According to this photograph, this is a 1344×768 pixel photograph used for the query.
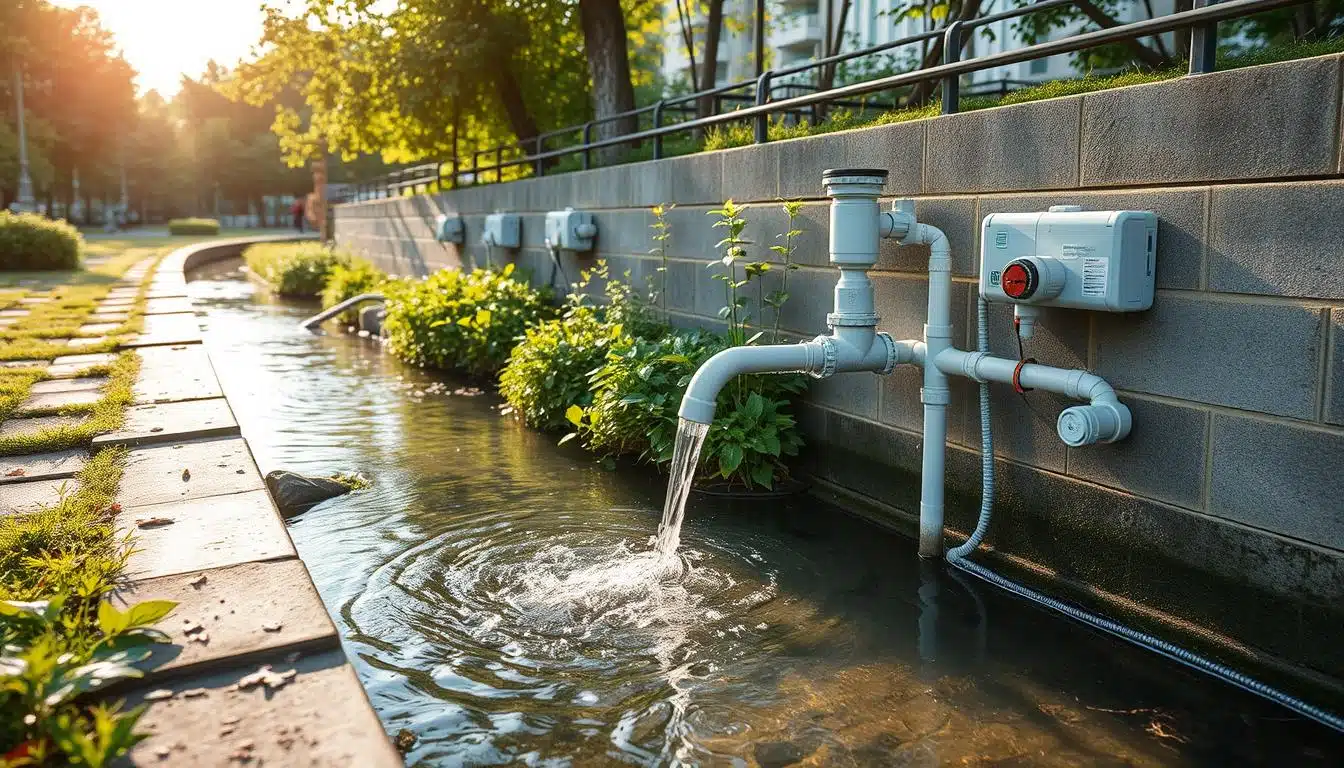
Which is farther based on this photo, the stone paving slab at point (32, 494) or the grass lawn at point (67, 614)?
the stone paving slab at point (32, 494)

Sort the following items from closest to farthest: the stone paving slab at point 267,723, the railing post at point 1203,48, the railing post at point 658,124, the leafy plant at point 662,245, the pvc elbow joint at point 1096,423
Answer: the stone paving slab at point 267,723 → the railing post at point 1203,48 → the pvc elbow joint at point 1096,423 → the leafy plant at point 662,245 → the railing post at point 658,124

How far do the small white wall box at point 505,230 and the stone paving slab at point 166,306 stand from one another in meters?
3.70

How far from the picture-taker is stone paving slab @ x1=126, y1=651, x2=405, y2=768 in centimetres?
261

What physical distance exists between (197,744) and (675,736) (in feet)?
4.71

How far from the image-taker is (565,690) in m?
3.79

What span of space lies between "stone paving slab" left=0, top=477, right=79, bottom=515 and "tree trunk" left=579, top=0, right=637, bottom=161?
1015 cm

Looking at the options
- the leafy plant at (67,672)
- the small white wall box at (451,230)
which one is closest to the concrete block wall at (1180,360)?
the leafy plant at (67,672)

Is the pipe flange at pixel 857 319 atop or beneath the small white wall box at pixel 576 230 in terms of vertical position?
beneath

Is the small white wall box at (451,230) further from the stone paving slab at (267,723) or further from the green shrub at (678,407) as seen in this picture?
the stone paving slab at (267,723)

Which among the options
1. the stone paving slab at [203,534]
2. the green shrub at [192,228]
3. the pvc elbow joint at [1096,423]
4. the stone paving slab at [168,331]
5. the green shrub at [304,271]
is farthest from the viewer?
the green shrub at [192,228]

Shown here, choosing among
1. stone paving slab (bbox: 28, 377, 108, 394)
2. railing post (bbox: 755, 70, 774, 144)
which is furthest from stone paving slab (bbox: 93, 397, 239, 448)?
railing post (bbox: 755, 70, 774, 144)

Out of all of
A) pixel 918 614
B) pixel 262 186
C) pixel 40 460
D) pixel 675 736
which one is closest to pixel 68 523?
pixel 40 460

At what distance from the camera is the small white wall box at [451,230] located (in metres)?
15.0

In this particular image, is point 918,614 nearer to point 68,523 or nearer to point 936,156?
point 936,156
